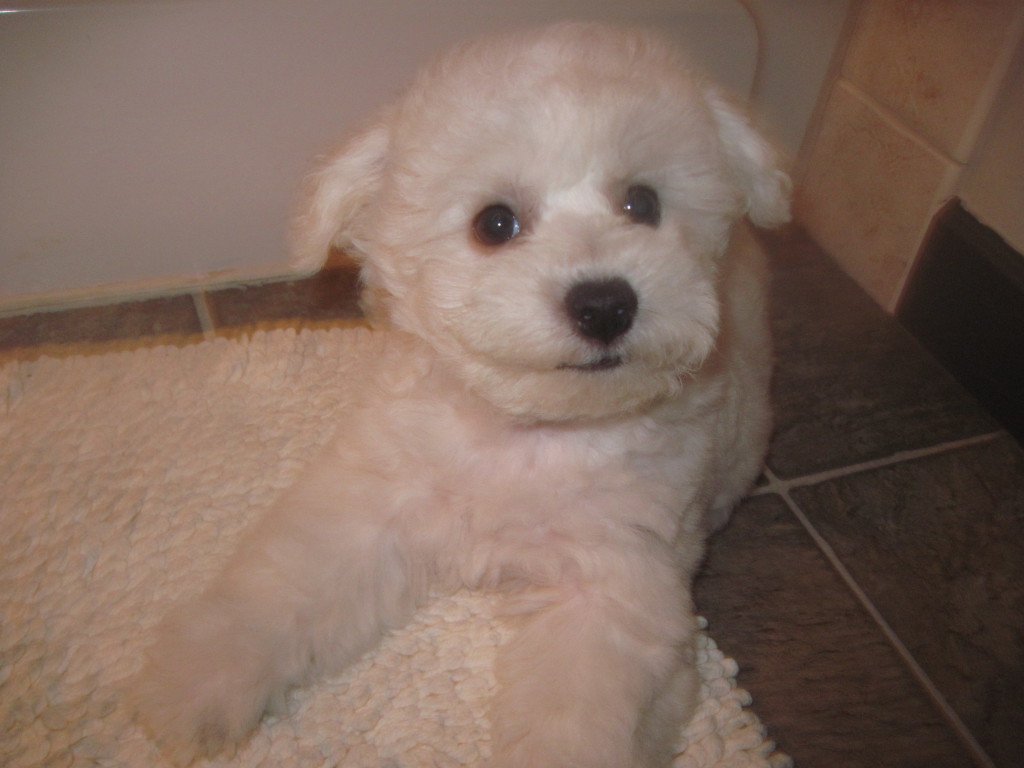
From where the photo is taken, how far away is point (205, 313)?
8.16 feet

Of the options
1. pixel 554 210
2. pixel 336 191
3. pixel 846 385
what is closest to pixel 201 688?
pixel 336 191

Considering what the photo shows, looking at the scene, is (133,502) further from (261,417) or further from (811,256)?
(811,256)

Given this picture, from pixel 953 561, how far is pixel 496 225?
1.38m

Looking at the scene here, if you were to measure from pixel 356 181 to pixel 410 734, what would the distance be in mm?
1005

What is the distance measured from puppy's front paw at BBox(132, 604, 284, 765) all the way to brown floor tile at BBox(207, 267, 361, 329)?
1.19m

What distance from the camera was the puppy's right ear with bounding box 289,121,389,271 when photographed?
1473mm

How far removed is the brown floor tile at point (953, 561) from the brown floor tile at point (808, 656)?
2.8 inches

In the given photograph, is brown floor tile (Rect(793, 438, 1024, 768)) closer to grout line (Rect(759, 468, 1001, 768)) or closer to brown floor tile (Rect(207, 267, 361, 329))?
grout line (Rect(759, 468, 1001, 768))

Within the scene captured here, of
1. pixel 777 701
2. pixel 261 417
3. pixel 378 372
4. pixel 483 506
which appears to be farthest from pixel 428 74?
pixel 777 701

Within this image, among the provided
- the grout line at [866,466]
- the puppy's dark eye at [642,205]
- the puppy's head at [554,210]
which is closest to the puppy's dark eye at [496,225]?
the puppy's head at [554,210]

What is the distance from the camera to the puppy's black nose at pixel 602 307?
3.88ft

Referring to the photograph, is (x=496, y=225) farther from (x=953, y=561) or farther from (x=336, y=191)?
(x=953, y=561)

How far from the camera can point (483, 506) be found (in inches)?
59.3

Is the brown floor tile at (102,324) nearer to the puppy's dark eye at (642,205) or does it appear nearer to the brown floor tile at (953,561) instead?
the puppy's dark eye at (642,205)
